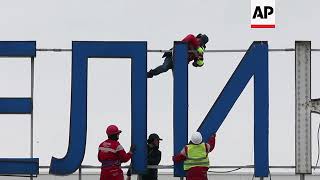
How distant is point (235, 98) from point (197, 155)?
1412 millimetres

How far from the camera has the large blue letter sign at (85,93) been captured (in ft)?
54.0

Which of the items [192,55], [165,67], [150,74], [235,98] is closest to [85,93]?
[150,74]

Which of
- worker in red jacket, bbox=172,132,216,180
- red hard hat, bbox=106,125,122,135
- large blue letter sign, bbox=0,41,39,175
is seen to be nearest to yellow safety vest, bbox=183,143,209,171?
worker in red jacket, bbox=172,132,216,180

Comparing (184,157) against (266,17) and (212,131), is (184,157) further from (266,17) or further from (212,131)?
(266,17)

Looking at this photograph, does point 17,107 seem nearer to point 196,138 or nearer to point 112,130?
point 112,130

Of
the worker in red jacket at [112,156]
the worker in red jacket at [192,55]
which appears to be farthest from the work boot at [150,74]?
the worker in red jacket at [112,156]

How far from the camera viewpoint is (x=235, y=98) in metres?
16.5

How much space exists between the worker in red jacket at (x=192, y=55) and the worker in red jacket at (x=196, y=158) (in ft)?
5.37

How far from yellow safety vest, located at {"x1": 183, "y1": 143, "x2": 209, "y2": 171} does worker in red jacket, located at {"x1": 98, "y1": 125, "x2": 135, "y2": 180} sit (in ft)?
3.70

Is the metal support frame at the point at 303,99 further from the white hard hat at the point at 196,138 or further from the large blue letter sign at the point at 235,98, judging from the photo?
the white hard hat at the point at 196,138

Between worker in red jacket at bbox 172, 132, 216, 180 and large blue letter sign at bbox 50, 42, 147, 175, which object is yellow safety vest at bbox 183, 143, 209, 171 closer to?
worker in red jacket at bbox 172, 132, 216, 180

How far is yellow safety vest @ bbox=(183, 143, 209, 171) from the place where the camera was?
15.9m

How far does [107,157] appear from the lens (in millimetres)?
15805

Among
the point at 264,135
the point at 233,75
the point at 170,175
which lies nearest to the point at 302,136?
the point at 264,135
